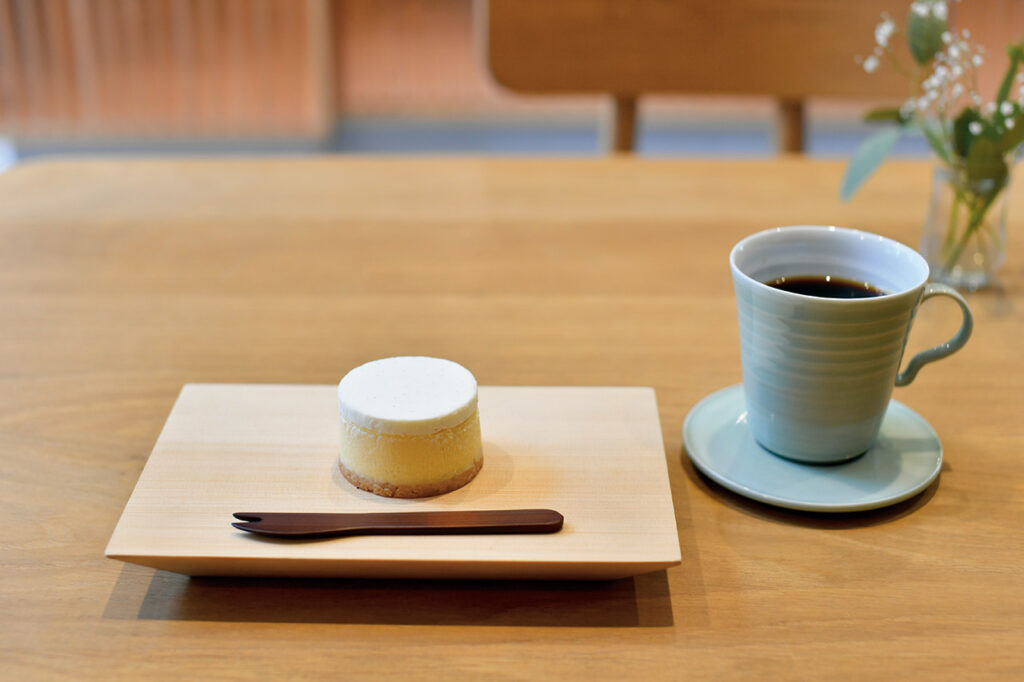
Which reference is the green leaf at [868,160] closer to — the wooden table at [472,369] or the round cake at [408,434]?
the wooden table at [472,369]

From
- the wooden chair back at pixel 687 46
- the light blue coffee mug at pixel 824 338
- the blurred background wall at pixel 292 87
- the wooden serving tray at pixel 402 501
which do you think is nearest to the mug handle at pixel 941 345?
the light blue coffee mug at pixel 824 338

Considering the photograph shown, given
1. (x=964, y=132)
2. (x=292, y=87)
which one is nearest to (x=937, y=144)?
(x=964, y=132)

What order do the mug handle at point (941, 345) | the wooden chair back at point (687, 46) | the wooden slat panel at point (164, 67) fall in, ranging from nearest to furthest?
1. the mug handle at point (941, 345)
2. the wooden chair back at point (687, 46)
3. the wooden slat panel at point (164, 67)

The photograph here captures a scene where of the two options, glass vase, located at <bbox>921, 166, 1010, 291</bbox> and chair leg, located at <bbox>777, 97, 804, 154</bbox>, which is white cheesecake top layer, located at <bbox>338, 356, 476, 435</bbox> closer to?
glass vase, located at <bbox>921, 166, 1010, 291</bbox>

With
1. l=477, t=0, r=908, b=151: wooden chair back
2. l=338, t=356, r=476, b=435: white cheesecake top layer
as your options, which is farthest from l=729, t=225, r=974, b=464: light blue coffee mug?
l=477, t=0, r=908, b=151: wooden chair back

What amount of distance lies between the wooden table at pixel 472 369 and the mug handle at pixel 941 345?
0.05 m

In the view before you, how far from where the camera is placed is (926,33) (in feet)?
2.36

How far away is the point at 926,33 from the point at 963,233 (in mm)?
152

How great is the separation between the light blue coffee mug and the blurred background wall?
2200 mm

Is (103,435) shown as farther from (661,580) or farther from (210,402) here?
(661,580)

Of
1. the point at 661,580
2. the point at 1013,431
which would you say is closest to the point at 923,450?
the point at 1013,431

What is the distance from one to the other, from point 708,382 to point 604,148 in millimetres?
670

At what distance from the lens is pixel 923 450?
0.52 metres

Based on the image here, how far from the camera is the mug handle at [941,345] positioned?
20.0 inches
